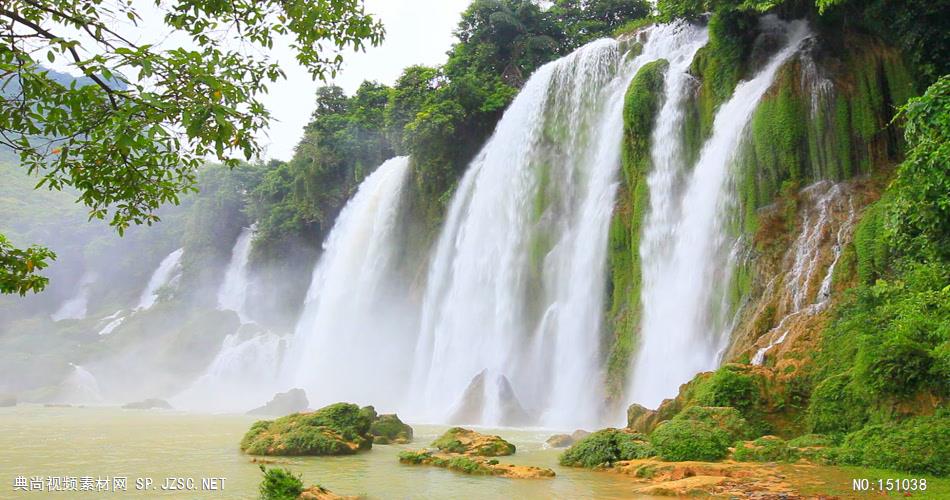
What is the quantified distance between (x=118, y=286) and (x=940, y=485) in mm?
53676

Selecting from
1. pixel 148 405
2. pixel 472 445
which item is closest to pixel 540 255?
pixel 472 445

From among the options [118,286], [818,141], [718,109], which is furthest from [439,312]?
[118,286]

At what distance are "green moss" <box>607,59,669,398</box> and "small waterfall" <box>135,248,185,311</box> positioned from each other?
119ft

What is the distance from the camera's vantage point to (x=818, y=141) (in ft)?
45.3

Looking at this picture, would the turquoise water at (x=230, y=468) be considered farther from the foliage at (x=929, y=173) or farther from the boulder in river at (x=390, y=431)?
the foliage at (x=929, y=173)

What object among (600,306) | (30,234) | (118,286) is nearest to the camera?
(600,306)

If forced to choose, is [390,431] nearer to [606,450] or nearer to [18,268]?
[606,450]

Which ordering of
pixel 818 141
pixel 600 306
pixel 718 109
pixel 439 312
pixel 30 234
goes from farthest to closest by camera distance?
pixel 30 234 → pixel 439 312 → pixel 600 306 → pixel 718 109 → pixel 818 141

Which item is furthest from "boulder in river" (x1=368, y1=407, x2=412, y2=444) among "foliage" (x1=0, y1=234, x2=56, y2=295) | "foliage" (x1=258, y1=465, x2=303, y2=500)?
"foliage" (x1=0, y1=234, x2=56, y2=295)

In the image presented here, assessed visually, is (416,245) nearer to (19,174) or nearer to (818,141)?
(818,141)

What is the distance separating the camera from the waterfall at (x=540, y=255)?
61.6 ft

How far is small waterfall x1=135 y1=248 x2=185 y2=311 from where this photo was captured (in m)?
47.9

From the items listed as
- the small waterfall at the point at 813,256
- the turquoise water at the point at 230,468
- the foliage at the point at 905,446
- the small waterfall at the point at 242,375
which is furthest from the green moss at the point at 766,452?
the small waterfall at the point at 242,375

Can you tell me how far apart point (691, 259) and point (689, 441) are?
7.50 meters
